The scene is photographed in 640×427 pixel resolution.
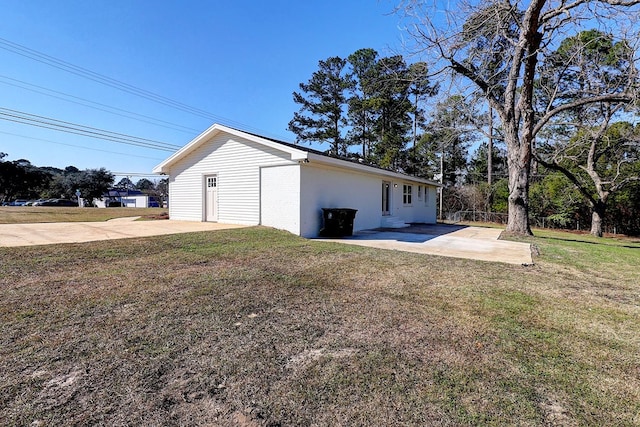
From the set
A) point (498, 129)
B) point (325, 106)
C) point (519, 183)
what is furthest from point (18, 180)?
point (519, 183)

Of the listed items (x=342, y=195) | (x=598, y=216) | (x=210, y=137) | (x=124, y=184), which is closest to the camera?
(x=342, y=195)

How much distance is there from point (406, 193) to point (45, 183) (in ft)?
193

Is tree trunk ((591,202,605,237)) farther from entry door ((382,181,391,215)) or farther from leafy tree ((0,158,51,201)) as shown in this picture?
leafy tree ((0,158,51,201))

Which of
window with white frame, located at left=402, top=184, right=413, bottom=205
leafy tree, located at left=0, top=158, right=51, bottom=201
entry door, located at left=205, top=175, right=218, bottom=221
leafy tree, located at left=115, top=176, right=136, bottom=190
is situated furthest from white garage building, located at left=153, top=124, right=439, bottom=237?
leafy tree, located at left=115, top=176, right=136, bottom=190

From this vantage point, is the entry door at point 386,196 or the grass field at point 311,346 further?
the entry door at point 386,196

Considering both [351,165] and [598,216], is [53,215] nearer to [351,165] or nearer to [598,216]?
[351,165]

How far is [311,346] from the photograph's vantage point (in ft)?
9.14

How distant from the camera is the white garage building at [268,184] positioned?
32.8ft

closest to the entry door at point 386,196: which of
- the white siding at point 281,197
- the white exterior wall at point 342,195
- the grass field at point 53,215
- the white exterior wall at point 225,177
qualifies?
the white exterior wall at point 342,195

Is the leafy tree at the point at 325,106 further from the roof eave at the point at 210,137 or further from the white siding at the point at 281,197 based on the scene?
Result: the white siding at the point at 281,197

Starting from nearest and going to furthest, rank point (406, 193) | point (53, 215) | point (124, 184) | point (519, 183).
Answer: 1. point (519, 183)
2. point (53, 215)
3. point (406, 193)
4. point (124, 184)

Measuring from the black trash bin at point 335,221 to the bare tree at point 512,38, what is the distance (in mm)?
5594

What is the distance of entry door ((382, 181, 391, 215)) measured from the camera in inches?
603

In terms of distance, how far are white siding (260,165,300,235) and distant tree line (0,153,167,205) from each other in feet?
154
